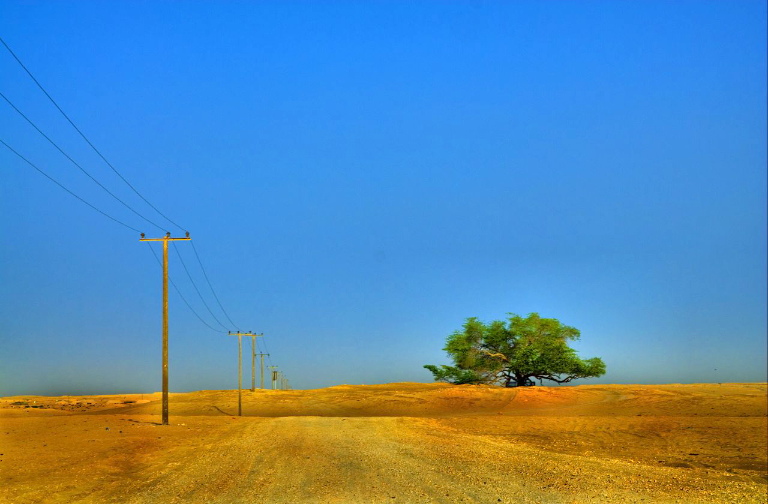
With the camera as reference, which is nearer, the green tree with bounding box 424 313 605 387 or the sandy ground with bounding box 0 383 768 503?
the sandy ground with bounding box 0 383 768 503

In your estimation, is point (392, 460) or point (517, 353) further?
point (517, 353)

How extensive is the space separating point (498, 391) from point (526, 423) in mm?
25557

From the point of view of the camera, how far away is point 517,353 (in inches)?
2443

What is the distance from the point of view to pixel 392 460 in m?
18.1

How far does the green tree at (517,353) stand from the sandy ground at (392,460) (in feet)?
82.6

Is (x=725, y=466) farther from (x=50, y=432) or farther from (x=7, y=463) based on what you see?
(x=50, y=432)

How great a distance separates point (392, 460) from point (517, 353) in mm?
46203

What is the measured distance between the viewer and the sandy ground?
13461mm

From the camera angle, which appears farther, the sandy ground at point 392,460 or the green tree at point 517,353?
the green tree at point 517,353

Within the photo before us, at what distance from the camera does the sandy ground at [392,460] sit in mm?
13461

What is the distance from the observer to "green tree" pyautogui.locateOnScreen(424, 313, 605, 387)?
6162 cm

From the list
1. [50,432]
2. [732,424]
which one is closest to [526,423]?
[732,424]

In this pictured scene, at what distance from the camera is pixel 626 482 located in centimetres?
1504

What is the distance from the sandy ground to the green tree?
991 inches
